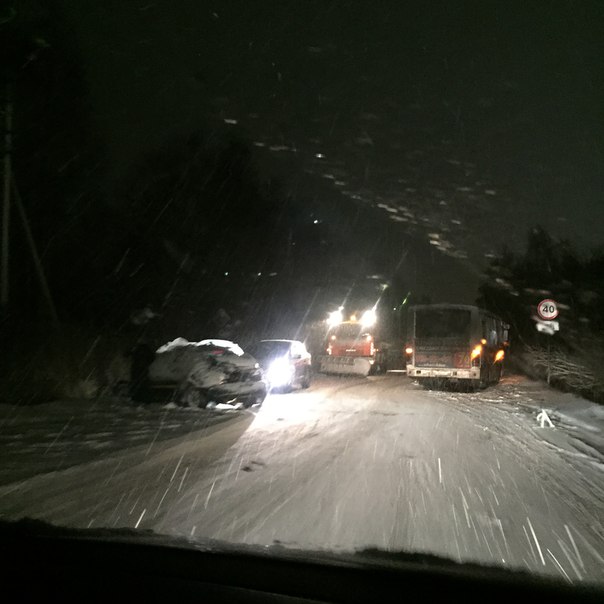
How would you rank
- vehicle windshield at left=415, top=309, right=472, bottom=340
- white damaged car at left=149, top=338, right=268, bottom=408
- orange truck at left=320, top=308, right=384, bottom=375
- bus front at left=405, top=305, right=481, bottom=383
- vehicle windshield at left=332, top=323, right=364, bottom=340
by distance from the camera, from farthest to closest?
vehicle windshield at left=332, top=323, right=364, bottom=340
orange truck at left=320, top=308, right=384, bottom=375
vehicle windshield at left=415, top=309, right=472, bottom=340
bus front at left=405, top=305, right=481, bottom=383
white damaged car at left=149, top=338, right=268, bottom=408

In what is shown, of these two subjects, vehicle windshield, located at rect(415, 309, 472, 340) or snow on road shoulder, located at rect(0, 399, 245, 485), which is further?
vehicle windshield, located at rect(415, 309, 472, 340)

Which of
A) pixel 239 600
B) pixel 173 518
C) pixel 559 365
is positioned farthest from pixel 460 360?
pixel 239 600

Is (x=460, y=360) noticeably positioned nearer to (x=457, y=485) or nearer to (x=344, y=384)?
(x=344, y=384)

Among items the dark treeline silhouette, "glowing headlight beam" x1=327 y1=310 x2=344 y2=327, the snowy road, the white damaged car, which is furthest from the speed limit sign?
"glowing headlight beam" x1=327 y1=310 x2=344 y2=327

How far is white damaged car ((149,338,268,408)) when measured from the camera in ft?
47.4

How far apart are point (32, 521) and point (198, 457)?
3772mm

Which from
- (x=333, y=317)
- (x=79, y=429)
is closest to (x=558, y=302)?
(x=333, y=317)

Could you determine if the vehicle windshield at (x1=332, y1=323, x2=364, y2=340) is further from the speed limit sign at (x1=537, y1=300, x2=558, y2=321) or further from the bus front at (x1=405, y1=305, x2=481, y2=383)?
the speed limit sign at (x1=537, y1=300, x2=558, y2=321)

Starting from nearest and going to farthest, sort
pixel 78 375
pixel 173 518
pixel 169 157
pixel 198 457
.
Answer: pixel 173 518 → pixel 198 457 → pixel 78 375 → pixel 169 157

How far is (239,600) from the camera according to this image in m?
3.74

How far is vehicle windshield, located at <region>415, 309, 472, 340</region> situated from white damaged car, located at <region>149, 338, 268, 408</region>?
8.70 meters

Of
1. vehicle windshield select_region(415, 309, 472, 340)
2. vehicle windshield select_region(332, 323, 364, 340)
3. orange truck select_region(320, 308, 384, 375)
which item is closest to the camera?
A: vehicle windshield select_region(415, 309, 472, 340)

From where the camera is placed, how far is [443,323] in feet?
72.7

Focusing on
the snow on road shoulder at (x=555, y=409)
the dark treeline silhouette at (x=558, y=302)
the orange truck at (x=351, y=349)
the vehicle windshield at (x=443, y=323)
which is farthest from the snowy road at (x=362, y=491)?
the orange truck at (x=351, y=349)
